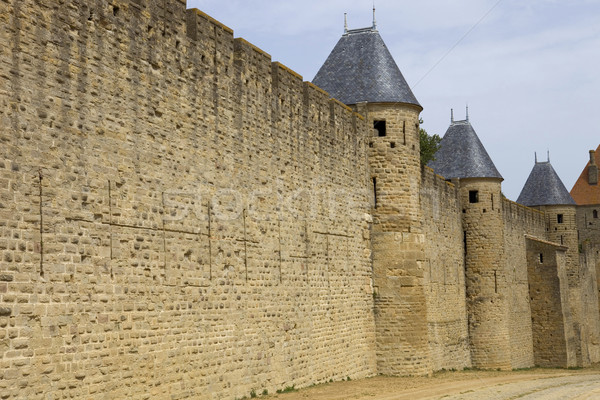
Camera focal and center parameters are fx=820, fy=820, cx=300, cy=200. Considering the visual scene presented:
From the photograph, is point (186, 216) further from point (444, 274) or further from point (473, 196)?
point (473, 196)

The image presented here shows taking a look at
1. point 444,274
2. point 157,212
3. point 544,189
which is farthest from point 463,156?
point 157,212

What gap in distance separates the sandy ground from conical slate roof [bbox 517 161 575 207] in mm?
18762

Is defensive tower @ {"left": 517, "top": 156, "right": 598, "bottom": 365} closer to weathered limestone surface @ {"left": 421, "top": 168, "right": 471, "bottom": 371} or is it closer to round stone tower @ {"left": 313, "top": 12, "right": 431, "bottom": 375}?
weathered limestone surface @ {"left": 421, "top": 168, "right": 471, "bottom": 371}

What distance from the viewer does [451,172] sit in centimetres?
2847

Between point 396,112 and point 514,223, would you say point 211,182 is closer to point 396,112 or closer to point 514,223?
point 396,112

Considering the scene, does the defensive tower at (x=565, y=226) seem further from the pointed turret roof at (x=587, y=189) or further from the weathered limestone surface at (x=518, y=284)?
the pointed turret roof at (x=587, y=189)

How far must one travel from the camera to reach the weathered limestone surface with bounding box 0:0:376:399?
364 inches

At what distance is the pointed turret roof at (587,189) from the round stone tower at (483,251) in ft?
81.2

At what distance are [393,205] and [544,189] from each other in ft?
69.6

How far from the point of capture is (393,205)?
19.9 meters

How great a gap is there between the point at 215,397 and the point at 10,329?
4.55 metres

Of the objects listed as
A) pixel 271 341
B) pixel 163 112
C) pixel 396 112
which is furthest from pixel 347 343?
pixel 163 112

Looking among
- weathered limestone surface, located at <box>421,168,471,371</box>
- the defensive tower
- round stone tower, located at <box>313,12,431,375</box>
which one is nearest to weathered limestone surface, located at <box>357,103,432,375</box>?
round stone tower, located at <box>313,12,431,375</box>

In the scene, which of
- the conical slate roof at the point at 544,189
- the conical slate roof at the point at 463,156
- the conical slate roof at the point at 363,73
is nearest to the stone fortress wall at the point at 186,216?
the conical slate roof at the point at 363,73
